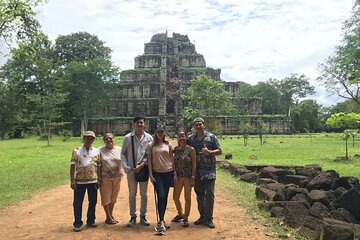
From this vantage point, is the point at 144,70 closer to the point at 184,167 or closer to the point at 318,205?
the point at 184,167

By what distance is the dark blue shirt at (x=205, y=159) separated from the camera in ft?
21.6

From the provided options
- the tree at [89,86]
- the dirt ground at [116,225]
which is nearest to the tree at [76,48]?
the tree at [89,86]

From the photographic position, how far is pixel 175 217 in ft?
23.0

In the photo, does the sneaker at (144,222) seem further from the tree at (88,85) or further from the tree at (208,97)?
the tree at (88,85)

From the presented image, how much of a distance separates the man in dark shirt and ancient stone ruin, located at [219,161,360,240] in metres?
1.48

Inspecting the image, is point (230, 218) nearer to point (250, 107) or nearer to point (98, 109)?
point (98, 109)

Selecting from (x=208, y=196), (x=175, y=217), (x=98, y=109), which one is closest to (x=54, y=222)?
(x=175, y=217)

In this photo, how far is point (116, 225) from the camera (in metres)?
6.83

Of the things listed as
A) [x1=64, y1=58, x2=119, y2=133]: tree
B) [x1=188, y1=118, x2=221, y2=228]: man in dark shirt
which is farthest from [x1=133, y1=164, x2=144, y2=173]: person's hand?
[x1=64, y1=58, x2=119, y2=133]: tree

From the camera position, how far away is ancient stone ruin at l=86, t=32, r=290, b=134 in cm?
4459

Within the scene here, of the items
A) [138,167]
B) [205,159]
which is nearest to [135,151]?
[138,167]

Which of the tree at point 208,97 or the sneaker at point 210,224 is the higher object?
the tree at point 208,97

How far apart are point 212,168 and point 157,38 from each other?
169 ft

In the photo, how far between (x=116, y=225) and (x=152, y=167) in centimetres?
141
